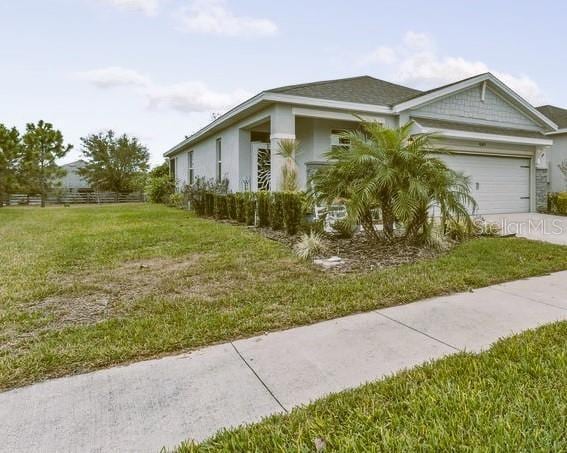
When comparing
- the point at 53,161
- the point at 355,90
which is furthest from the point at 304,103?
the point at 53,161

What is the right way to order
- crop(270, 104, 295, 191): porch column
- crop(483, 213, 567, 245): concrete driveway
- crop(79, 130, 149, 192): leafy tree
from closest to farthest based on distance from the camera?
crop(483, 213, 567, 245): concrete driveway < crop(270, 104, 295, 191): porch column < crop(79, 130, 149, 192): leafy tree

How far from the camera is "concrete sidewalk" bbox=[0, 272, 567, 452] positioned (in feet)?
6.59

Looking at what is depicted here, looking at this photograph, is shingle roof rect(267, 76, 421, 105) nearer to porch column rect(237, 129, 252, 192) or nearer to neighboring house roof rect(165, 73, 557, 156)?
neighboring house roof rect(165, 73, 557, 156)

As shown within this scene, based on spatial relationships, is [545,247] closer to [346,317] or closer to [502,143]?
[346,317]

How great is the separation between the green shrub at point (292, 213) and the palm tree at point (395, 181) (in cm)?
143

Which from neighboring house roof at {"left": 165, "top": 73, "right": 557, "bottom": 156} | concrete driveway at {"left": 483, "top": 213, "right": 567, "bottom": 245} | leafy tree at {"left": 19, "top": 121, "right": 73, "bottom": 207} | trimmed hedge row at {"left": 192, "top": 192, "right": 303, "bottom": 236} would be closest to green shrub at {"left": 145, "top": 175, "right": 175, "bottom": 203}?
leafy tree at {"left": 19, "top": 121, "right": 73, "bottom": 207}

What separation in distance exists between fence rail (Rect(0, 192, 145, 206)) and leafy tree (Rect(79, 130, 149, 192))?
147 centimetres

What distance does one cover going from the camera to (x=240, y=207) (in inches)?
436

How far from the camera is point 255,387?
242 cm

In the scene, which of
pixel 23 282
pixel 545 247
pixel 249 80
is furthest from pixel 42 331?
pixel 249 80

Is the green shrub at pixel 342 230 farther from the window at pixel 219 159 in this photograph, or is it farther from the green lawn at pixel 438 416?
the window at pixel 219 159

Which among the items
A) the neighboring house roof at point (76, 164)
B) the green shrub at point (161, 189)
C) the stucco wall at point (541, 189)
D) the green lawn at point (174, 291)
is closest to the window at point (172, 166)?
the green shrub at point (161, 189)

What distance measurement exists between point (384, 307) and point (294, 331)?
109 centimetres

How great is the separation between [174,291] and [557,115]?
18.2 metres
